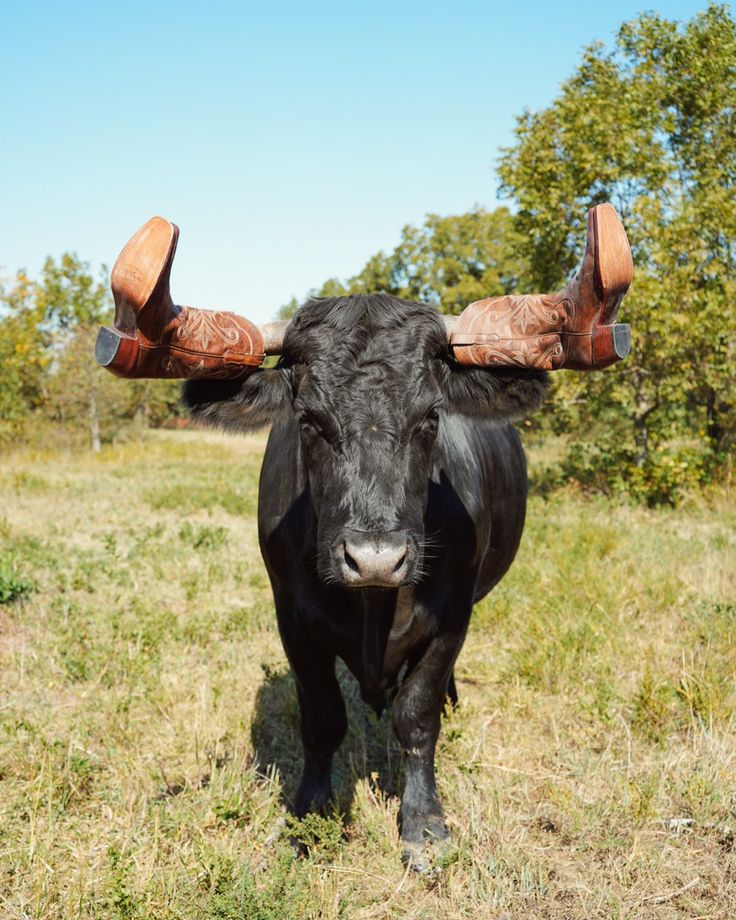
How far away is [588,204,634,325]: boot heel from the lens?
2.46m

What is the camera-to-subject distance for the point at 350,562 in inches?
95.8

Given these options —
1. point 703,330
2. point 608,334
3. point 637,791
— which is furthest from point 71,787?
point 703,330

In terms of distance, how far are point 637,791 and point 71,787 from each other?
2388 millimetres

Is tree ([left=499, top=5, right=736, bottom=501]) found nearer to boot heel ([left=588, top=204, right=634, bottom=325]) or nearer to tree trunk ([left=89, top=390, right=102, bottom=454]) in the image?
boot heel ([left=588, top=204, right=634, bottom=325])

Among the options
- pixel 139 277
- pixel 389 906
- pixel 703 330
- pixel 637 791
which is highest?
pixel 703 330

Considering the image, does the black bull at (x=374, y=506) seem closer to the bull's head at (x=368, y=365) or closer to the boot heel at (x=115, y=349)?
the bull's head at (x=368, y=365)

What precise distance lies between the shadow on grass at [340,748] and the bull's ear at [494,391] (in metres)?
1.75

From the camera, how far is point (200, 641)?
5.41 m

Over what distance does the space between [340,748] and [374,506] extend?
210 cm

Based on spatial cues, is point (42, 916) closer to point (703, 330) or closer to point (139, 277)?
point (139, 277)

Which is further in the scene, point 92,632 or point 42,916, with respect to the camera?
point 92,632

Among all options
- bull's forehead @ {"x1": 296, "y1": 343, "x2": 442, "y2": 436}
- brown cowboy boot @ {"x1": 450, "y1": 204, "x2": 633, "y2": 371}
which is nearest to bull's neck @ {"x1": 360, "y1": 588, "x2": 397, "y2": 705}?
bull's forehead @ {"x1": 296, "y1": 343, "x2": 442, "y2": 436}

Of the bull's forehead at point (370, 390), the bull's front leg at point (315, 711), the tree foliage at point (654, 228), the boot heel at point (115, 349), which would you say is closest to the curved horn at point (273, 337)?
the bull's forehead at point (370, 390)

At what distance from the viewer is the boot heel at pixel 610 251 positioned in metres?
2.46
